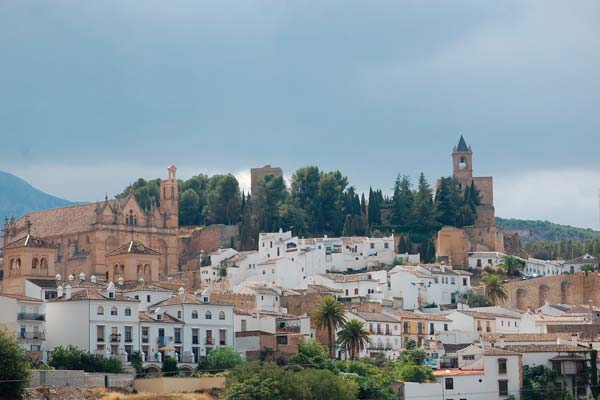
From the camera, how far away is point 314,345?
245ft

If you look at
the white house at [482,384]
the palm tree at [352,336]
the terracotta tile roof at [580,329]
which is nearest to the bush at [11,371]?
the white house at [482,384]

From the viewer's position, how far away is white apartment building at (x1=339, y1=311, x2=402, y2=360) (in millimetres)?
80625

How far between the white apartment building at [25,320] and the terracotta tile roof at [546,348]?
2193cm

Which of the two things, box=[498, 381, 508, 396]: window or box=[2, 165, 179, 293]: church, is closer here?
box=[498, 381, 508, 396]: window

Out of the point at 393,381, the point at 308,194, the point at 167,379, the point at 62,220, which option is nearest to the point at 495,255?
the point at 308,194

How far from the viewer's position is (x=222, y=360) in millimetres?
69438

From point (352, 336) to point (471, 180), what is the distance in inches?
1958

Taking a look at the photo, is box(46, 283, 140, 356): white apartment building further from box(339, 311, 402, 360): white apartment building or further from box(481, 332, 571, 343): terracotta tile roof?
box(481, 332, 571, 343): terracotta tile roof

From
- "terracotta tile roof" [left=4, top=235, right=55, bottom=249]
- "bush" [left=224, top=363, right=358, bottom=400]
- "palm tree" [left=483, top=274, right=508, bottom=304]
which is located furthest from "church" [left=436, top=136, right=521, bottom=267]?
"bush" [left=224, top=363, right=358, bottom=400]

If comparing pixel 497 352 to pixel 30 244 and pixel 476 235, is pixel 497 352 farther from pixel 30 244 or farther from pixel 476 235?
pixel 476 235

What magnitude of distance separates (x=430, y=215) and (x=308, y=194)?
1023 centimetres

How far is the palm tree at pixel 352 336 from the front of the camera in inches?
3019

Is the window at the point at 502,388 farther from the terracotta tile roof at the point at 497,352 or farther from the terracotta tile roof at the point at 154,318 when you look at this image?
the terracotta tile roof at the point at 154,318

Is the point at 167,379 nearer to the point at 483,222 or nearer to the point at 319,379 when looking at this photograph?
the point at 319,379
